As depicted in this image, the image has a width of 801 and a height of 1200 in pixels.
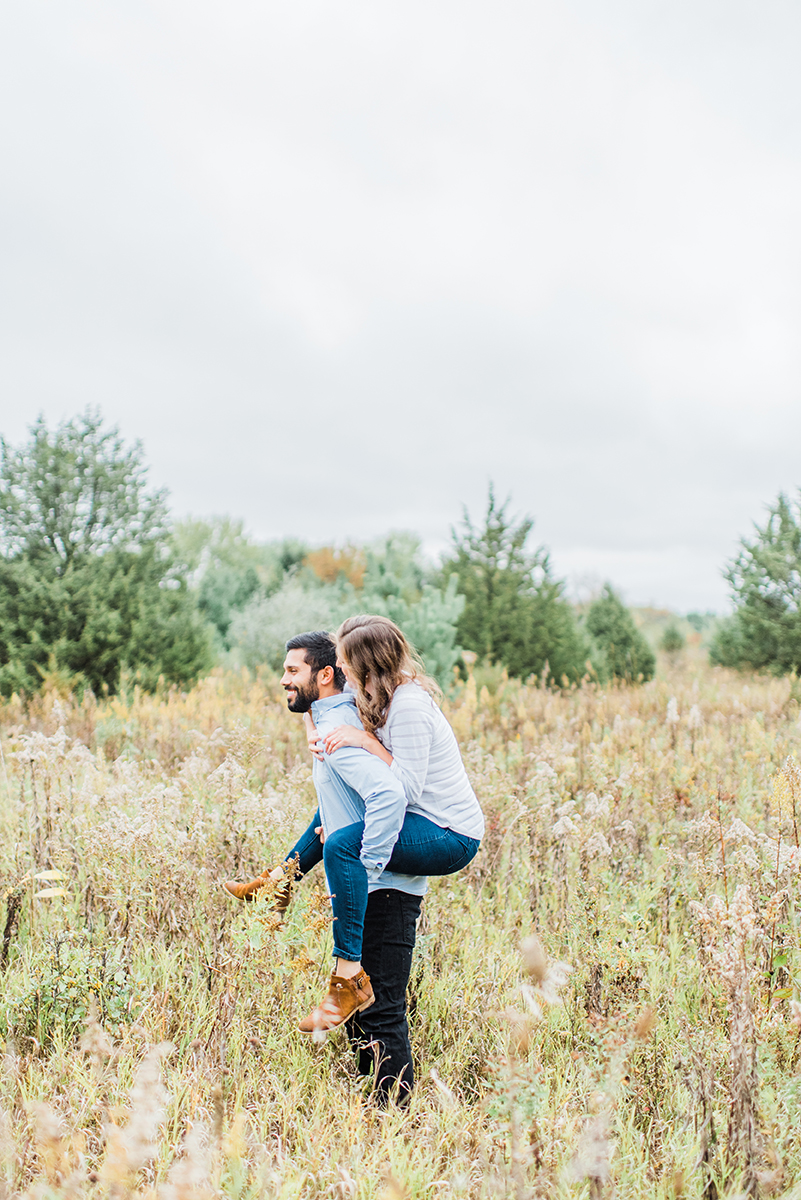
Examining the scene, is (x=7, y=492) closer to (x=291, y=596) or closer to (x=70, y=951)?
(x=291, y=596)

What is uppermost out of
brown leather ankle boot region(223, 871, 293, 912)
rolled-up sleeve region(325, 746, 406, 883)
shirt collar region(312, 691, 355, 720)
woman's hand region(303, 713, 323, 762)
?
shirt collar region(312, 691, 355, 720)

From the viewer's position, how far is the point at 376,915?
8.18ft

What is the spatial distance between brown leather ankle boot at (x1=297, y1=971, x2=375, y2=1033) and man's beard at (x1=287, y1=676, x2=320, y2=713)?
3.13ft

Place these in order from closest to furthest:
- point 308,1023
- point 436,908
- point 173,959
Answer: point 308,1023
point 173,959
point 436,908

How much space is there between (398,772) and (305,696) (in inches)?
22.1

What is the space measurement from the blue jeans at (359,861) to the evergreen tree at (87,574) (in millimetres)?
8678

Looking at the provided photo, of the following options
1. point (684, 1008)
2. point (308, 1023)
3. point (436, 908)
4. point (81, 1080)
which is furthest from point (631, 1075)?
point (81, 1080)

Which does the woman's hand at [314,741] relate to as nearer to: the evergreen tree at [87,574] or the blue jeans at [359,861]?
the blue jeans at [359,861]

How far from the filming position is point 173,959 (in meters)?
3.05

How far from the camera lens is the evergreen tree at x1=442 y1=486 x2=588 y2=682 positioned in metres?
12.9

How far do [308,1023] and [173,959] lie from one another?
3.62 feet

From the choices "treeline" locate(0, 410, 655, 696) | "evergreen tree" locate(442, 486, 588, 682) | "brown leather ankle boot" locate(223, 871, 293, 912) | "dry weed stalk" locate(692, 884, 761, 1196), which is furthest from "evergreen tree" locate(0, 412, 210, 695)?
"dry weed stalk" locate(692, 884, 761, 1196)

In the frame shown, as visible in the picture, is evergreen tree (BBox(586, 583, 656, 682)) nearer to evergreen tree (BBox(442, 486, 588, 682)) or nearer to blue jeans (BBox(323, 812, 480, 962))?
evergreen tree (BBox(442, 486, 588, 682))

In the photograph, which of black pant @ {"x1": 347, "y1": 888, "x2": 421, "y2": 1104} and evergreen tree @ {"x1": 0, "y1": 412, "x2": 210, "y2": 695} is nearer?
black pant @ {"x1": 347, "y1": 888, "x2": 421, "y2": 1104}
